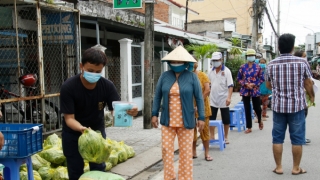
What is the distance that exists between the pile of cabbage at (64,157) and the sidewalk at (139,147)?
0.55 feet

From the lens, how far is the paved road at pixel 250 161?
5425 millimetres

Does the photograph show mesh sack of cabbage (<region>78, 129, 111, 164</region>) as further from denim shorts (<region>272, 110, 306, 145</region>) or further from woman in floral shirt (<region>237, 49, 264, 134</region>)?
woman in floral shirt (<region>237, 49, 264, 134</region>)

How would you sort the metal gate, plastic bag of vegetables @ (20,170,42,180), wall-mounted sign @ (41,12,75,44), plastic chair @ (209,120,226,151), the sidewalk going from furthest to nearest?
wall-mounted sign @ (41,12,75,44)
plastic chair @ (209,120,226,151)
the metal gate
the sidewalk
plastic bag of vegetables @ (20,170,42,180)

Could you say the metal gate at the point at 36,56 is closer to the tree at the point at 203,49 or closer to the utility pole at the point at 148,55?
the utility pole at the point at 148,55

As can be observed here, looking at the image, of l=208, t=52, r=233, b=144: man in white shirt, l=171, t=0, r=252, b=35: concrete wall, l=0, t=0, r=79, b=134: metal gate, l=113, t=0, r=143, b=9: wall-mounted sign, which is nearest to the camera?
l=0, t=0, r=79, b=134: metal gate

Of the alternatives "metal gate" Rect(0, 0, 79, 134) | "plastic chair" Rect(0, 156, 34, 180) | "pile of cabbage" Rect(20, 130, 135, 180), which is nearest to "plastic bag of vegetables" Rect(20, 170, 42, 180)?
"pile of cabbage" Rect(20, 130, 135, 180)

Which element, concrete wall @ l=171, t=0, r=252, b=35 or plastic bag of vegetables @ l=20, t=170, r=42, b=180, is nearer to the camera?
plastic bag of vegetables @ l=20, t=170, r=42, b=180

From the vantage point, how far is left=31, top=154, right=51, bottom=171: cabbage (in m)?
4.75

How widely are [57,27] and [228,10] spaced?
1438 inches

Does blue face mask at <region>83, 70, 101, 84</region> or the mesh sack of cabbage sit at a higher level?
blue face mask at <region>83, 70, 101, 84</region>

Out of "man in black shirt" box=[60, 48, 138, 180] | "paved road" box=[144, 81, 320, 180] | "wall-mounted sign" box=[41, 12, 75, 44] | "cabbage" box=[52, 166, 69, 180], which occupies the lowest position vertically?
"paved road" box=[144, 81, 320, 180]

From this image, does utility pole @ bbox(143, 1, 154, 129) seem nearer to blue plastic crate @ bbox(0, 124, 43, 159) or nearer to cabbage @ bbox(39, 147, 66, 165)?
cabbage @ bbox(39, 147, 66, 165)

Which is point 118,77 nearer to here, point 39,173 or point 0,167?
point 39,173

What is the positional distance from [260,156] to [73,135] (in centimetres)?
399
